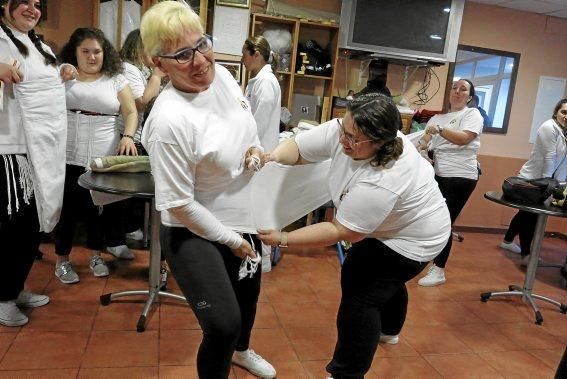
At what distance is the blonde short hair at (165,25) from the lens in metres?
1.27

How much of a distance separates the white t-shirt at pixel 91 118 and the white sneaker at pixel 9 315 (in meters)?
0.82

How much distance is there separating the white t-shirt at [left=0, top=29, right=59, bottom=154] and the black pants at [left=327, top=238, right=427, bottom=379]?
5.09 ft

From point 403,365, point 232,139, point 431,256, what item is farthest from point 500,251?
point 232,139

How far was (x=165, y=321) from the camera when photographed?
2334 millimetres

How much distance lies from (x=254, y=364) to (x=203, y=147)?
3.51 ft

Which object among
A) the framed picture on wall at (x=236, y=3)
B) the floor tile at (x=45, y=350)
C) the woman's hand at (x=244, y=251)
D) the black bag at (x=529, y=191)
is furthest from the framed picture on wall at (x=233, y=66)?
the woman's hand at (x=244, y=251)

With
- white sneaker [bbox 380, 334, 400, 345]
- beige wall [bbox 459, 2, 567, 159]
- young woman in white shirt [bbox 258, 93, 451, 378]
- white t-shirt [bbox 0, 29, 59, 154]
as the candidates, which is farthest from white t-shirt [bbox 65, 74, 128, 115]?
beige wall [bbox 459, 2, 567, 159]

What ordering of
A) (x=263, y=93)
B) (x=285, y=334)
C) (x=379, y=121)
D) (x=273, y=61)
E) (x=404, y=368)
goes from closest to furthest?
(x=379, y=121) < (x=404, y=368) < (x=285, y=334) < (x=263, y=93) < (x=273, y=61)

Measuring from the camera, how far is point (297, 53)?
13.7ft

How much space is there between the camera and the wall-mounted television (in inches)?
165

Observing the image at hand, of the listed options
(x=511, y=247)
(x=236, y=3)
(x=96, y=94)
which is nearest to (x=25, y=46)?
(x=96, y=94)

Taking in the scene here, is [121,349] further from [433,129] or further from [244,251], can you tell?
[433,129]

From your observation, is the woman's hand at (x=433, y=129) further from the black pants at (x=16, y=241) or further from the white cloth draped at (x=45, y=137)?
the black pants at (x=16, y=241)

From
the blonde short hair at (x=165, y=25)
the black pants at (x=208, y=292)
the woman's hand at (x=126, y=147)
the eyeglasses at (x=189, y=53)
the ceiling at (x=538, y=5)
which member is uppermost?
the ceiling at (x=538, y=5)
